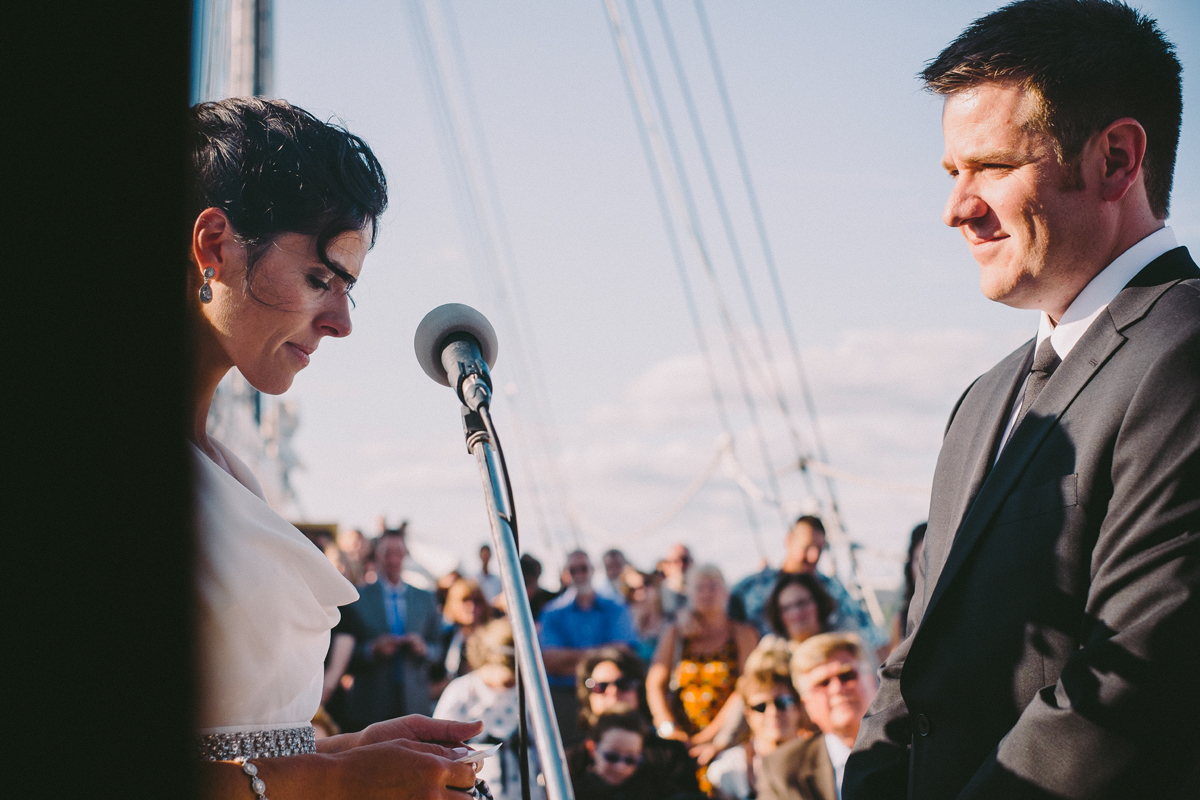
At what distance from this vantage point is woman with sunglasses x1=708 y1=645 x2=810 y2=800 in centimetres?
355

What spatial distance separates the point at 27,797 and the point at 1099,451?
1.29 metres

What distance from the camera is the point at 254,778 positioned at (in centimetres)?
115

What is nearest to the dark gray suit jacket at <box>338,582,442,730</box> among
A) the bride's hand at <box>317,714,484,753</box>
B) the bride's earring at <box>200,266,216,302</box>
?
the bride's hand at <box>317,714,484,753</box>

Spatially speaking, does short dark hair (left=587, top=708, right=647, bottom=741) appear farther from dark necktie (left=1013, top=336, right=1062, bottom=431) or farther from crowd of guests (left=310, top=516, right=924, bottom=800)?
dark necktie (left=1013, top=336, right=1062, bottom=431)

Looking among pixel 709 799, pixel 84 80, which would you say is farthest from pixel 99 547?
pixel 709 799

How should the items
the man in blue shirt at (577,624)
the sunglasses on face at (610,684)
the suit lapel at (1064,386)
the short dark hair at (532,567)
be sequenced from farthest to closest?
the short dark hair at (532,567) → the man in blue shirt at (577,624) → the sunglasses on face at (610,684) → the suit lapel at (1064,386)

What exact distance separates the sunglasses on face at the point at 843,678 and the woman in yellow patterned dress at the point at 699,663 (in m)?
1.22

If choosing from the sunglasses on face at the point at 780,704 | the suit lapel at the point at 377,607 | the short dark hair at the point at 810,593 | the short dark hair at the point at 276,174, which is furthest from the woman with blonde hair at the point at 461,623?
the short dark hair at the point at 276,174

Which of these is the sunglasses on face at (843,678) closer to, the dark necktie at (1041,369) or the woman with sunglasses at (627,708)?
the woman with sunglasses at (627,708)

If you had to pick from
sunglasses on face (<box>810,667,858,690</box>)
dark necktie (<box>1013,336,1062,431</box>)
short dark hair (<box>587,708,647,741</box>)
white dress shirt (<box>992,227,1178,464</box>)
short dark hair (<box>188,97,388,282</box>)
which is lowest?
short dark hair (<box>587,708,647,741</box>)

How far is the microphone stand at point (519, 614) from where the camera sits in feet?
3.16

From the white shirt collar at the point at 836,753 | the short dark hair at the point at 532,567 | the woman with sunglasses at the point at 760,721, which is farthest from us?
the short dark hair at the point at 532,567

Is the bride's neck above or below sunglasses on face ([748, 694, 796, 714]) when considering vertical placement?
above

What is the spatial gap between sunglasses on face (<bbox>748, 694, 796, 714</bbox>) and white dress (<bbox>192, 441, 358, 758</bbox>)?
254cm
